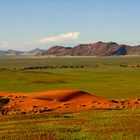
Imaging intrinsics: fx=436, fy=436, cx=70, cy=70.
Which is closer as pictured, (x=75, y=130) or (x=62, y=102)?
(x=75, y=130)

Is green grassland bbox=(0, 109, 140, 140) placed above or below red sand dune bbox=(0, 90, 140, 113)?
above

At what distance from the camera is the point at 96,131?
20719 mm

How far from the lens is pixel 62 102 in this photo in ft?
141

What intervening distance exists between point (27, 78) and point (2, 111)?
45129 mm

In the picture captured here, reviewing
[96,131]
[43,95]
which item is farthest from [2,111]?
[96,131]

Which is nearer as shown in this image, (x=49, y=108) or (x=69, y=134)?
(x=69, y=134)

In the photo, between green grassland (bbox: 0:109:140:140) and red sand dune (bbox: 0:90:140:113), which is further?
red sand dune (bbox: 0:90:140:113)

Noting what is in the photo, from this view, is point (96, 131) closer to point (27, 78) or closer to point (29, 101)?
point (29, 101)

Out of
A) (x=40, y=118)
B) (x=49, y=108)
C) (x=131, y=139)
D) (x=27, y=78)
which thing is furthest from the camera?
(x=27, y=78)

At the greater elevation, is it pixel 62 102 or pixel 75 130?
pixel 75 130

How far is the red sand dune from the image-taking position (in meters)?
39.4

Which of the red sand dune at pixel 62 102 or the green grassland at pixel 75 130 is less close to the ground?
the green grassland at pixel 75 130

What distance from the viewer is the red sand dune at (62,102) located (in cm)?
3938

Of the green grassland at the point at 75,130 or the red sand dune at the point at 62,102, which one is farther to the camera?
the red sand dune at the point at 62,102
